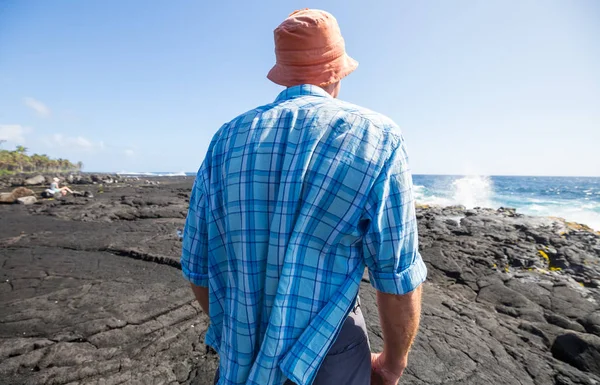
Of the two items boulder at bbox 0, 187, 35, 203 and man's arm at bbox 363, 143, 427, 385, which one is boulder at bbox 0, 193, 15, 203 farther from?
man's arm at bbox 363, 143, 427, 385

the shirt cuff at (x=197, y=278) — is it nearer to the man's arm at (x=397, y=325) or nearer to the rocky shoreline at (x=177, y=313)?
the man's arm at (x=397, y=325)

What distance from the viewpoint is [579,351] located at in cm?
329

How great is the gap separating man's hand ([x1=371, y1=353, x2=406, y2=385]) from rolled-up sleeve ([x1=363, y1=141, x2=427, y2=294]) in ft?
1.33

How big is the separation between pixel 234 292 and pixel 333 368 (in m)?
0.42

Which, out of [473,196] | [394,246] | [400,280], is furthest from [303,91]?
[473,196]

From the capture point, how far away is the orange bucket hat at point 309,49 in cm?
102

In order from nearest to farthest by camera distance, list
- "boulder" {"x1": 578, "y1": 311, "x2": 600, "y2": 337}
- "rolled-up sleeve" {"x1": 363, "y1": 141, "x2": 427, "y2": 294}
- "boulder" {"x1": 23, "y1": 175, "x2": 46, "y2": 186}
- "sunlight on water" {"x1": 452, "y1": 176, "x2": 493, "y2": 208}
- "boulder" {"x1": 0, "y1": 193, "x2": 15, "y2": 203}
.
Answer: "rolled-up sleeve" {"x1": 363, "y1": 141, "x2": 427, "y2": 294} < "boulder" {"x1": 578, "y1": 311, "x2": 600, "y2": 337} < "boulder" {"x1": 0, "y1": 193, "x2": 15, "y2": 203} < "boulder" {"x1": 23, "y1": 175, "x2": 46, "y2": 186} < "sunlight on water" {"x1": 452, "y1": 176, "x2": 493, "y2": 208}

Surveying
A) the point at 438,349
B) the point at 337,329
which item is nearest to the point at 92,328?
the point at 337,329

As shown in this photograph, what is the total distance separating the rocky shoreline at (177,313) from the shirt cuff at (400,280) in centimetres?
244

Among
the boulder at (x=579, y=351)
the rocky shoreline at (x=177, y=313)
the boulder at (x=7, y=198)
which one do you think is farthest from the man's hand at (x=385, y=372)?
the boulder at (x=7, y=198)

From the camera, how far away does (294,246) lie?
867 mm

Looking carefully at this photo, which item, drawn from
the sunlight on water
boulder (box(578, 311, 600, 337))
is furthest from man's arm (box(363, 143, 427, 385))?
the sunlight on water

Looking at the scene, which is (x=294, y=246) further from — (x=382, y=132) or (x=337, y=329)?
(x=382, y=132)

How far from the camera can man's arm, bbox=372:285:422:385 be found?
978mm
